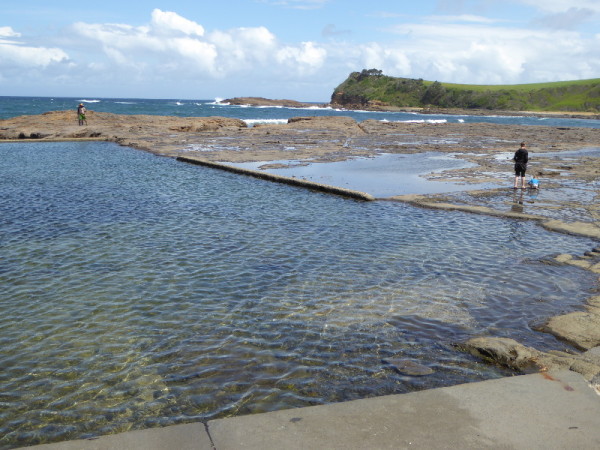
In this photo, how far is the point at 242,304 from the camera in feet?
27.7

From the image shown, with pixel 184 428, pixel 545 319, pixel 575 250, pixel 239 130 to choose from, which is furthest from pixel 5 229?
pixel 239 130

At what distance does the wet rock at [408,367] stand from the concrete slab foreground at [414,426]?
0.87 metres

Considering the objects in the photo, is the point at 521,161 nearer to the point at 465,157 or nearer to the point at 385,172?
the point at 385,172

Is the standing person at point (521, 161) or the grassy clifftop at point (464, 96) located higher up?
the grassy clifftop at point (464, 96)

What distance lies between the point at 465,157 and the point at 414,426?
2966 centimetres

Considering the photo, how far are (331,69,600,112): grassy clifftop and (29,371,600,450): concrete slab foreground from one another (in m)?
159

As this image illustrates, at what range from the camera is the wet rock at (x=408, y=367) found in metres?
6.23

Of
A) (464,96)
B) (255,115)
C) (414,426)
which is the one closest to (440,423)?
(414,426)

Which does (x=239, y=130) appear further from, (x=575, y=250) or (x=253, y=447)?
(x=253, y=447)

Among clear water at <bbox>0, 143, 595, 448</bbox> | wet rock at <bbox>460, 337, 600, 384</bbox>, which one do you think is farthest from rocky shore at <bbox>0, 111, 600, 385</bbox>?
clear water at <bbox>0, 143, 595, 448</bbox>

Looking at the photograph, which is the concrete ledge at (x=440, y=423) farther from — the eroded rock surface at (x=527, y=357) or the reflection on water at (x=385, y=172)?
the reflection on water at (x=385, y=172)

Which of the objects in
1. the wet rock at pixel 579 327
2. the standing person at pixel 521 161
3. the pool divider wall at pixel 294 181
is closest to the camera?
the wet rock at pixel 579 327

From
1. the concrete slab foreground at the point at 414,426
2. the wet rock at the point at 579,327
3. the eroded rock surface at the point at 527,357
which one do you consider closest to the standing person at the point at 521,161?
the wet rock at the point at 579,327

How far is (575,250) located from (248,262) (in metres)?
7.49
